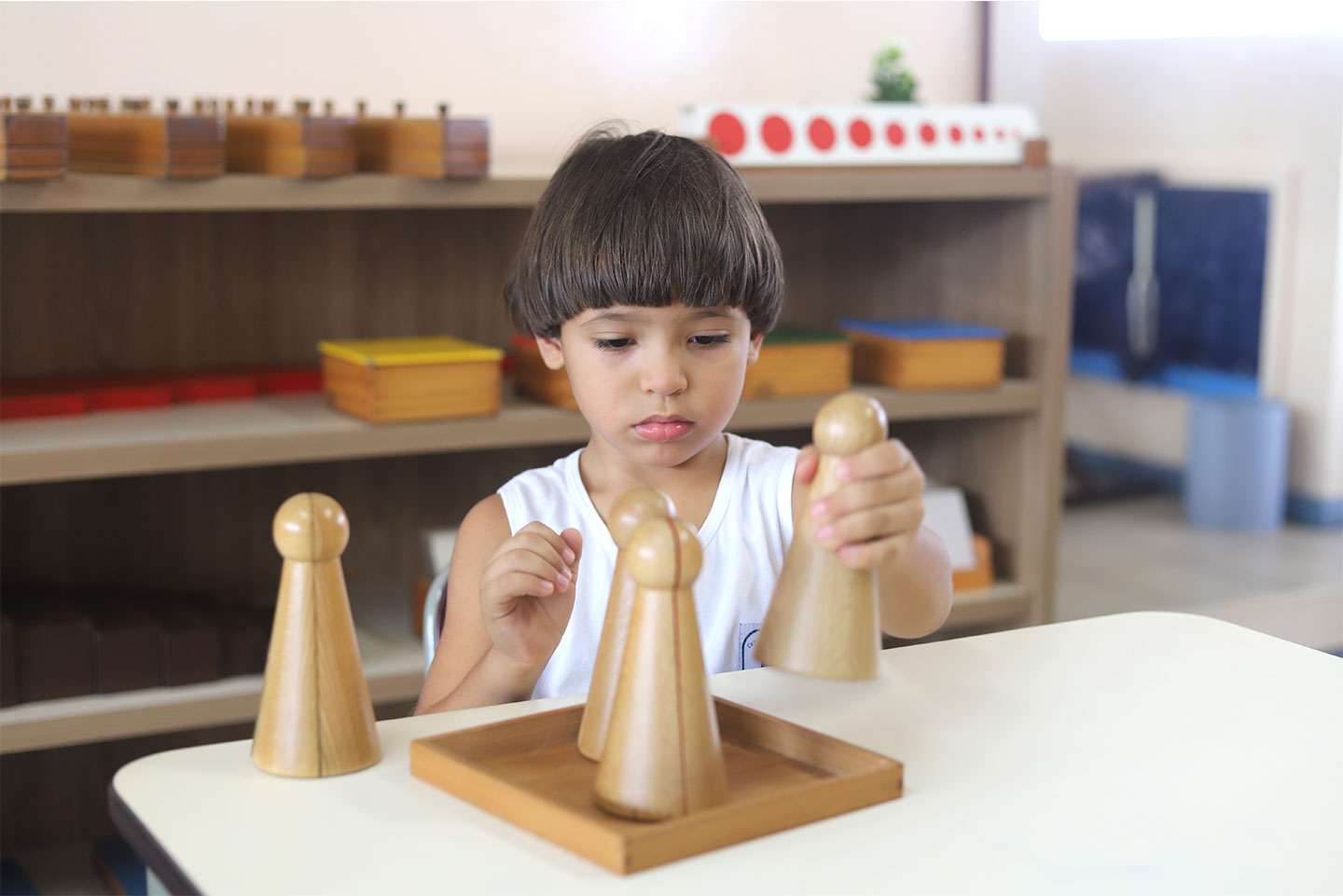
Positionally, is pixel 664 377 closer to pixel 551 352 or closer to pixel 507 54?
pixel 551 352

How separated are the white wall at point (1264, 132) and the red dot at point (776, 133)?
31.1 inches

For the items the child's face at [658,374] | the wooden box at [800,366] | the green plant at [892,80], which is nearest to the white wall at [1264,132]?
the green plant at [892,80]

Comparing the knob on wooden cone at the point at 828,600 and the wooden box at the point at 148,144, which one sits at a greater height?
the wooden box at the point at 148,144

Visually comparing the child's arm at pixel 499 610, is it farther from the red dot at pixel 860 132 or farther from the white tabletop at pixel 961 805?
the red dot at pixel 860 132

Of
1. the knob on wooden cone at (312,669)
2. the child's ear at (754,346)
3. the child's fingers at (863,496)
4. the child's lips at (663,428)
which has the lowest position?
the knob on wooden cone at (312,669)

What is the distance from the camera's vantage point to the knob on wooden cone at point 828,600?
73 cm

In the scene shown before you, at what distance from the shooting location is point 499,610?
90 centimetres

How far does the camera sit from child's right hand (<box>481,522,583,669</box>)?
859mm

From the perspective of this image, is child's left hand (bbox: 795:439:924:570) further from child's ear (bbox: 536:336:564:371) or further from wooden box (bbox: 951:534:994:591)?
wooden box (bbox: 951:534:994:591)

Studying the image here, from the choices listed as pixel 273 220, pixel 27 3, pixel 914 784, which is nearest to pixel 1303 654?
pixel 914 784

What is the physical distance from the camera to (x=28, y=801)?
2113 mm

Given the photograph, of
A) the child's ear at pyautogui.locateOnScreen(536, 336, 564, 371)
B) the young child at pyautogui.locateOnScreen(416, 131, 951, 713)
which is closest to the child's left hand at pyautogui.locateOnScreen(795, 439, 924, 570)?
the young child at pyautogui.locateOnScreen(416, 131, 951, 713)

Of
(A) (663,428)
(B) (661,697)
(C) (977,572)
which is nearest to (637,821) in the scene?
(B) (661,697)

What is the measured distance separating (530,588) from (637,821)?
201 mm
